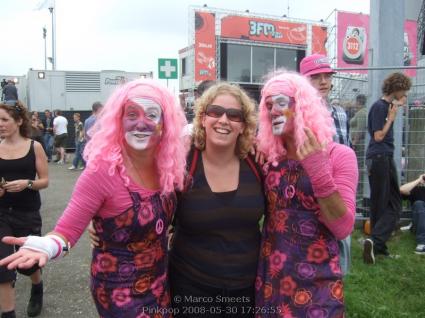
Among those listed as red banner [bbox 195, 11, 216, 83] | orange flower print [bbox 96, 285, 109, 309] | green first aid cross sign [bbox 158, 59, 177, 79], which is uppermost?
red banner [bbox 195, 11, 216, 83]

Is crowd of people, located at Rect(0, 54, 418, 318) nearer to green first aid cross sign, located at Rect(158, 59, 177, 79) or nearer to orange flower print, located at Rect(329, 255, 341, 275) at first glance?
orange flower print, located at Rect(329, 255, 341, 275)

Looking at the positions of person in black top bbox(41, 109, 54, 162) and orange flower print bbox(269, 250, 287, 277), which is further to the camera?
person in black top bbox(41, 109, 54, 162)

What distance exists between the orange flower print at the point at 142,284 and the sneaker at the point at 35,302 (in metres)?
2.21

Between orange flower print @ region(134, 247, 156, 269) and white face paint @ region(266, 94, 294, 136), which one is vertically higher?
white face paint @ region(266, 94, 294, 136)

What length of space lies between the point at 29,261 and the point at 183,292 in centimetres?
82

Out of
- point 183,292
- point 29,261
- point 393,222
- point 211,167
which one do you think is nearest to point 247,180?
point 211,167

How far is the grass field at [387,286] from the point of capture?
362cm

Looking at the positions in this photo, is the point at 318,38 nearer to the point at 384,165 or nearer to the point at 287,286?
the point at 384,165

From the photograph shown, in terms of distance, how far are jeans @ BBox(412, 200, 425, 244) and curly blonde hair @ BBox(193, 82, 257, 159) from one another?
3.96 metres

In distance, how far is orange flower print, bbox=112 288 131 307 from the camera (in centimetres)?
199

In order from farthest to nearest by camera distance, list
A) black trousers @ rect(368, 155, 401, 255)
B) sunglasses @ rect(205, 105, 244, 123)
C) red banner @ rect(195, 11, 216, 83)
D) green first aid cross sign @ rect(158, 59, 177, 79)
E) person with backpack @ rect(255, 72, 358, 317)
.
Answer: red banner @ rect(195, 11, 216, 83) < green first aid cross sign @ rect(158, 59, 177, 79) < black trousers @ rect(368, 155, 401, 255) < sunglasses @ rect(205, 105, 244, 123) < person with backpack @ rect(255, 72, 358, 317)

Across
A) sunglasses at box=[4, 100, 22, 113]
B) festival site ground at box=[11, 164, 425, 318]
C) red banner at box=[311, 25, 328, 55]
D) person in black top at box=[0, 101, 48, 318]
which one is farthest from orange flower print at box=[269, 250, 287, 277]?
red banner at box=[311, 25, 328, 55]

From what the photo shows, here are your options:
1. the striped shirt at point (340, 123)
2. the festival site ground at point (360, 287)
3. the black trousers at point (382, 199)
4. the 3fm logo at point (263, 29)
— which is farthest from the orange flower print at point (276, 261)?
the 3fm logo at point (263, 29)

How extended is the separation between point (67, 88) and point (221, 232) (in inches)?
668
